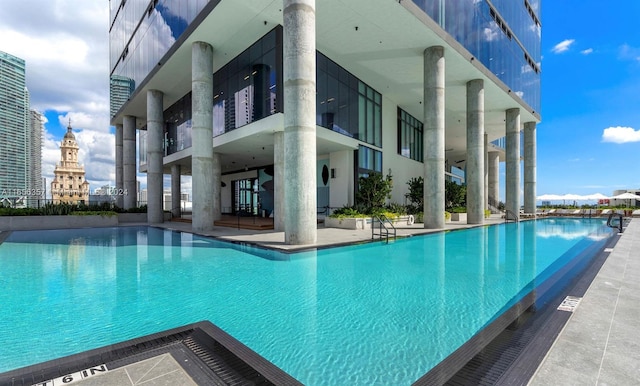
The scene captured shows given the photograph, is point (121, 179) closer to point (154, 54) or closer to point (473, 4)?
point (154, 54)

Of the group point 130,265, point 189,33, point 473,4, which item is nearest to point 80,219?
point 189,33

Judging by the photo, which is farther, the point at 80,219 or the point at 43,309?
the point at 80,219

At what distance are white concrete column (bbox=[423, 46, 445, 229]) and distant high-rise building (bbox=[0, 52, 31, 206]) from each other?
108 meters

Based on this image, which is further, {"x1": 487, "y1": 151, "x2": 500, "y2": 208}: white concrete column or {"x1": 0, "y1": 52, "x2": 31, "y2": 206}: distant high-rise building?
{"x1": 0, "y1": 52, "x2": 31, "y2": 206}: distant high-rise building

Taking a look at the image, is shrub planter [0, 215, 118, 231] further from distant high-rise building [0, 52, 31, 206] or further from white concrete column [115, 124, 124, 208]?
distant high-rise building [0, 52, 31, 206]

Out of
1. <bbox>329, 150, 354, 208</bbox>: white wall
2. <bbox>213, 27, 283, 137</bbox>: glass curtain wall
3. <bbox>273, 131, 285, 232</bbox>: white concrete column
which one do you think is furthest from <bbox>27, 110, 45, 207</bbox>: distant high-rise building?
<bbox>273, 131, 285, 232</bbox>: white concrete column

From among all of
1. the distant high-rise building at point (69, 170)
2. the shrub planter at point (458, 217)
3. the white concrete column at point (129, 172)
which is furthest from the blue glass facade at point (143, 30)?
the distant high-rise building at point (69, 170)

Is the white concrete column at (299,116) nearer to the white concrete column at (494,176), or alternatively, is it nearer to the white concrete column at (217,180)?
the white concrete column at (217,180)

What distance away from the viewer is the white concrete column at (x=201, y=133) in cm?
1556

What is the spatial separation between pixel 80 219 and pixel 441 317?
2274cm

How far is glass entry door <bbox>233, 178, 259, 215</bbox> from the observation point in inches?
1110

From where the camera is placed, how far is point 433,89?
1652 centimetres

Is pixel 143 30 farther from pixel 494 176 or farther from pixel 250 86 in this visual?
pixel 494 176

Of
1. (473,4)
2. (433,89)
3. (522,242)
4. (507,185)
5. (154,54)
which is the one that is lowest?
(522,242)
